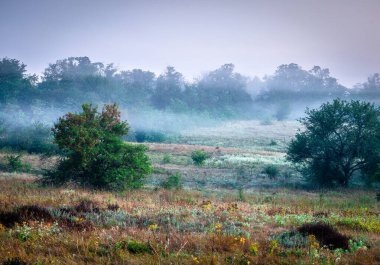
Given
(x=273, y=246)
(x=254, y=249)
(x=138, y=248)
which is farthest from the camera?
(x=273, y=246)

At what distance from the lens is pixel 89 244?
6.20 m

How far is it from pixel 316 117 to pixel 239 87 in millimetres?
89631

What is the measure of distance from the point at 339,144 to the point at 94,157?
65.0 ft

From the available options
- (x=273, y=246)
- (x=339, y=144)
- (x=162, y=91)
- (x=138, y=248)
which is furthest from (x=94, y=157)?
(x=162, y=91)

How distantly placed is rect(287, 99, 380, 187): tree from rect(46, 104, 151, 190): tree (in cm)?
1508

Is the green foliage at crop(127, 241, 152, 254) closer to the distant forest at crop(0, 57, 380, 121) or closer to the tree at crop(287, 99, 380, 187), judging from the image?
the tree at crop(287, 99, 380, 187)

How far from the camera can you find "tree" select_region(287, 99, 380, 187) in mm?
25656

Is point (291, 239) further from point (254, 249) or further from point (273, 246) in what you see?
point (254, 249)

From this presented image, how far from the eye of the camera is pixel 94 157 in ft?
58.6

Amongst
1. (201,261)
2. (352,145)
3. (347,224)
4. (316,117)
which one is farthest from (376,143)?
(201,261)

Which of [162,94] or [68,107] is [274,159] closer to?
[68,107]

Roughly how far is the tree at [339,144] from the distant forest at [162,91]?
51.3 m

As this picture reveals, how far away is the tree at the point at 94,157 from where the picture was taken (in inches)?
679

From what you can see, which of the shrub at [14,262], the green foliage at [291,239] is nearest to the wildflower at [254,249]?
the green foliage at [291,239]
